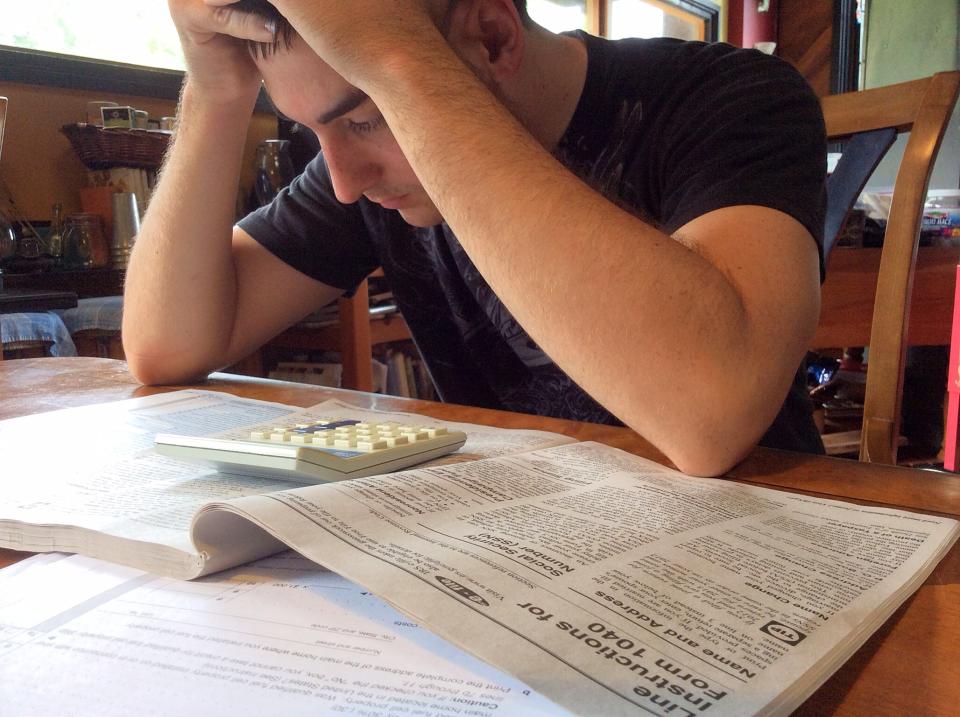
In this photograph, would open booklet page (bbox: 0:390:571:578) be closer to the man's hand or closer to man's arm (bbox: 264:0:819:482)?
man's arm (bbox: 264:0:819:482)

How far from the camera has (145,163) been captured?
1.80 meters

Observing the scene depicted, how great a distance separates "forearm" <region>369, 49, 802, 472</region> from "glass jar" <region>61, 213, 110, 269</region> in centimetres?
137

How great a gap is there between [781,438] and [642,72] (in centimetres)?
42

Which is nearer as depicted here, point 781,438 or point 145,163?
point 781,438

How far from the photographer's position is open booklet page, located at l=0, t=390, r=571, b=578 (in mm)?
382

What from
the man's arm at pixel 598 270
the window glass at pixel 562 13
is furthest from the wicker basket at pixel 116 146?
the window glass at pixel 562 13

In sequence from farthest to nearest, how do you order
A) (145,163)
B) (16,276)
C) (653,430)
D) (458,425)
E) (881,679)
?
(145,163)
(16,276)
(458,425)
(653,430)
(881,679)

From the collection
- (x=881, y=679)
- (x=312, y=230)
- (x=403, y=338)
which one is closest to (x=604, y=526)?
(x=881, y=679)

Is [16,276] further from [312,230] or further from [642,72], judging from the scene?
[642,72]

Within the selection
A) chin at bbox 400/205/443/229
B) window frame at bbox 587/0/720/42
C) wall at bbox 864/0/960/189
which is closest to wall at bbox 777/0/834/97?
wall at bbox 864/0/960/189

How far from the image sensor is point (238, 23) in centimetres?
74

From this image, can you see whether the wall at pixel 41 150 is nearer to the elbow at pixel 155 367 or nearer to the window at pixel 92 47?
the window at pixel 92 47

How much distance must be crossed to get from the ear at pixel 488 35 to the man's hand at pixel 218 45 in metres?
0.18

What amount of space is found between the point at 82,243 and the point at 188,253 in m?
0.90
